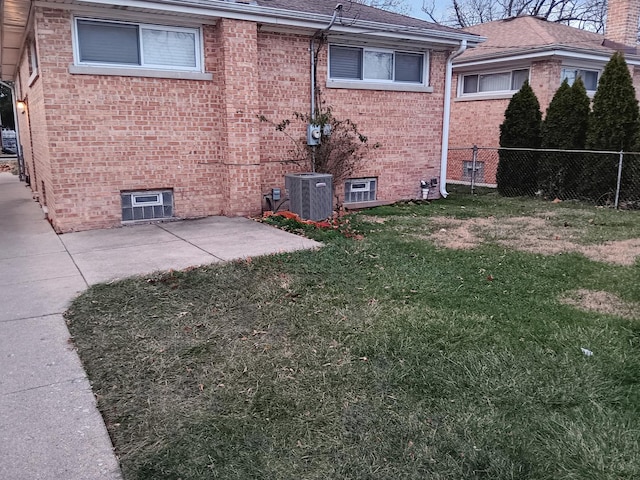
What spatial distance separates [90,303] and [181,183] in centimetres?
441

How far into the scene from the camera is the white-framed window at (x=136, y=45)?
764cm

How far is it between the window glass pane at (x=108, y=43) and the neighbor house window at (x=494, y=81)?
1099cm

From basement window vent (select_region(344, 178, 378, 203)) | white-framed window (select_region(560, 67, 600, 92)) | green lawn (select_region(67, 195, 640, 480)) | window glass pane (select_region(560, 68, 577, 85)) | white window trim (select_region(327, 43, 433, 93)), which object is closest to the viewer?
green lawn (select_region(67, 195, 640, 480))

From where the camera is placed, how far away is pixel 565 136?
39.0ft

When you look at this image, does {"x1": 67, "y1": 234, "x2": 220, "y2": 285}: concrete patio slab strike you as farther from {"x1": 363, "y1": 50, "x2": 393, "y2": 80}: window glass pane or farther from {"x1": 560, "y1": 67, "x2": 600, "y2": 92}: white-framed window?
{"x1": 560, "y1": 67, "x2": 600, "y2": 92}: white-framed window

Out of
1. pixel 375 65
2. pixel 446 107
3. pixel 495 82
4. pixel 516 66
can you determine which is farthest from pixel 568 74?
pixel 375 65

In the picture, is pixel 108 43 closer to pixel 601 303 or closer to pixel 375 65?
pixel 375 65

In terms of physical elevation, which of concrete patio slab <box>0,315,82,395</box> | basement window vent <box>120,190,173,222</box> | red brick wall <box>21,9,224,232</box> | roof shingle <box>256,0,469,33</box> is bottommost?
concrete patio slab <box>0,315,82,395</box>

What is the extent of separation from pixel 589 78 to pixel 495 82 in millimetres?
2802

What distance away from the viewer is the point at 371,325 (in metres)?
4.19

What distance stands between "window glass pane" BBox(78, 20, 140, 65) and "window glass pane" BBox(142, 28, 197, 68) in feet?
0.56

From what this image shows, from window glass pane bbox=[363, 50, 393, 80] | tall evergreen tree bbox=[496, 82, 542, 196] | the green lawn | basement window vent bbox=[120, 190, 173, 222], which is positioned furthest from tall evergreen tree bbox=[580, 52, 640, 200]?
basement window vent bbox=[120, 190, 173, 222]

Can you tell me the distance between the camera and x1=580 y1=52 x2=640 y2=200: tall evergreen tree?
10.7 meters

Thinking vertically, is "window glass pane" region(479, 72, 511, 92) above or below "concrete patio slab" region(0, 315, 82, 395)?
above
